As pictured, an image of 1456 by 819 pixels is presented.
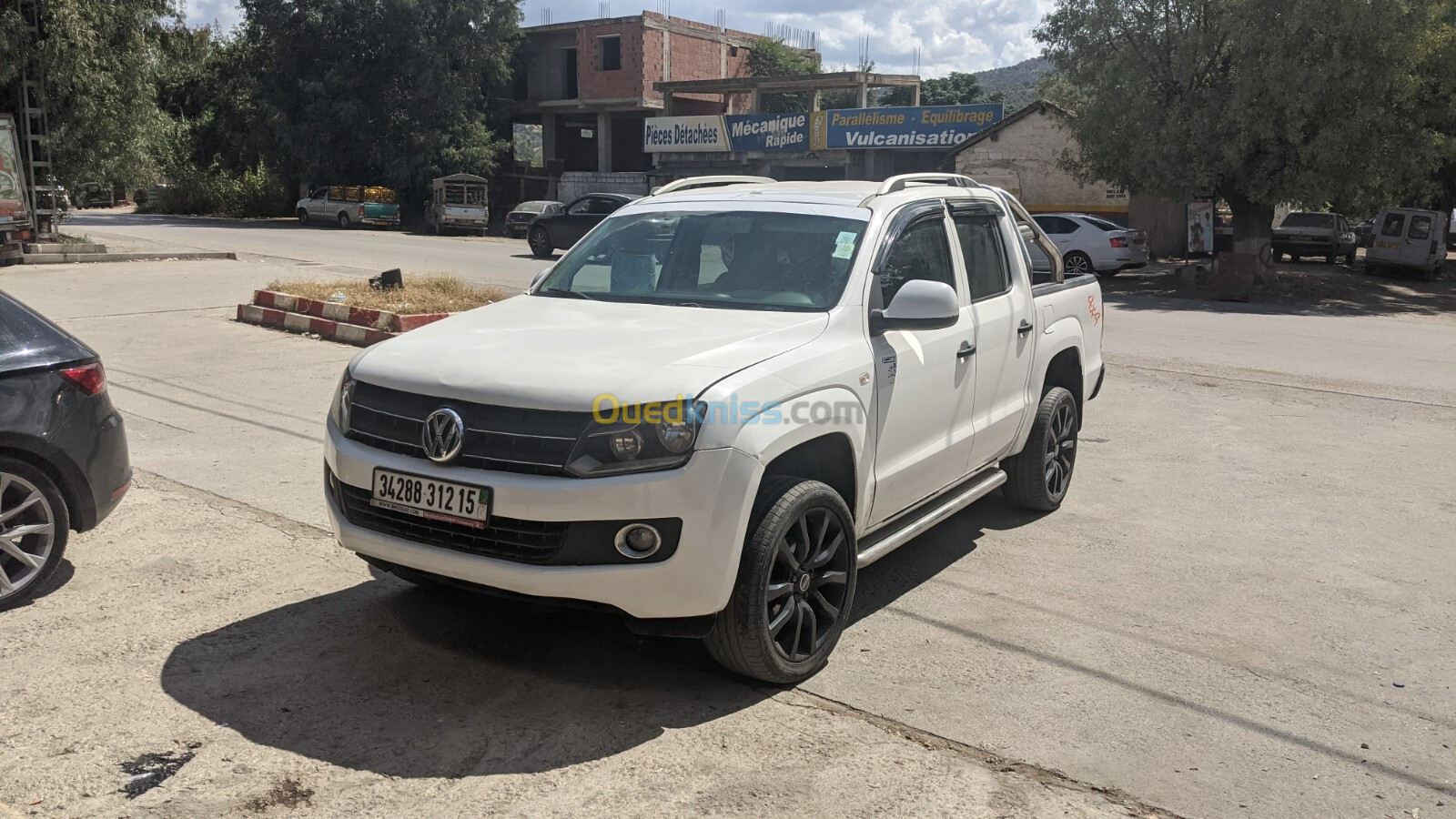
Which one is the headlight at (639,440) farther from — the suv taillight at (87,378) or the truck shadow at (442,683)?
the suv taillight at (87,378)

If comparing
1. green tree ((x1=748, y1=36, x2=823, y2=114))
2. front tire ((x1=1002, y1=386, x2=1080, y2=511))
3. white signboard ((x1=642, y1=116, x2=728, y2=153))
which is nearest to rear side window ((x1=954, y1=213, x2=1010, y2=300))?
front tire ((x1=1002, y1=386, x2=1080, y2=511))

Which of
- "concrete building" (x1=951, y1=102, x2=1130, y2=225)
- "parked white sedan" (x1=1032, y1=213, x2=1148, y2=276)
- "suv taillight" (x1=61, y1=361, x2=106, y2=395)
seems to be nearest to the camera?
"suv taillight" (x1=61, y1=361, x2=106, y2=395)

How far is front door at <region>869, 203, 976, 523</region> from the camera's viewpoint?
4.62 m

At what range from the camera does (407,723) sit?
3809 mm

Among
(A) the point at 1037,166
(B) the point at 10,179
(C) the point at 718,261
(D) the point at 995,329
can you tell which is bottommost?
(D) the point at 995,329

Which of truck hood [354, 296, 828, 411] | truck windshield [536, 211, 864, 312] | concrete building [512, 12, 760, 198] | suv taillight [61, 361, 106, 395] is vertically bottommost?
suv taillight [61, 361, 106, 395]

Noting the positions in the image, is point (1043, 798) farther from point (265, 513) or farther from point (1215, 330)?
point (1215, 330)

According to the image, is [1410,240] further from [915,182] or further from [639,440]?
[639,440]

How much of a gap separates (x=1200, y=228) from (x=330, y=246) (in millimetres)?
21354

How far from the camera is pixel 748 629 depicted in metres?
3.89

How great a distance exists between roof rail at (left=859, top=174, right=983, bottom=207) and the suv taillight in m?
3.36

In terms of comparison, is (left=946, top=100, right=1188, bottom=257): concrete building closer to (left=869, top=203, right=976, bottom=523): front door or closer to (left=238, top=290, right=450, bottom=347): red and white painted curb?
(left=238, top=290, right=450, bottom=347): red and white painted curb

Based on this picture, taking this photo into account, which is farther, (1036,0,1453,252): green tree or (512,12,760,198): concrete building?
(512,12,760,198): concrete building

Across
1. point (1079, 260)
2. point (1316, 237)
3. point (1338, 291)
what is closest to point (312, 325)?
point (1079, 260)
